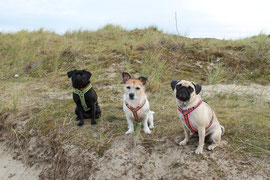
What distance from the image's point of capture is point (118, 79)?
794 cm

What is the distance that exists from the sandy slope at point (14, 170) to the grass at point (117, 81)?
536 mm

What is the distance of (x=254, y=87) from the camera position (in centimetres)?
729

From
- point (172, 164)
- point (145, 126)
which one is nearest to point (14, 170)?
point (145, 126)

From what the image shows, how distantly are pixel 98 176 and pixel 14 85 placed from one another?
19.8ft

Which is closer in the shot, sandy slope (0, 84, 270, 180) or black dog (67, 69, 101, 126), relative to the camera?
sandy slope (0, 84, 270, 180)

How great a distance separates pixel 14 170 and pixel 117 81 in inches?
173

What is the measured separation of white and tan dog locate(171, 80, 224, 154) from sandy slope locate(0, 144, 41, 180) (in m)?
3.14

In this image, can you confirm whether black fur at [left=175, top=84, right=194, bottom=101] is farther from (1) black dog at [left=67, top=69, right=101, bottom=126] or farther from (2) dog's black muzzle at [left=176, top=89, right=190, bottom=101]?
(1) black dog at [left=67, top=69, right=101, bottom=126]

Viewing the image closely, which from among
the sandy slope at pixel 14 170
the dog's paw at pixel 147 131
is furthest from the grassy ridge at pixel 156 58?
the sandy slope at pixel 14 170

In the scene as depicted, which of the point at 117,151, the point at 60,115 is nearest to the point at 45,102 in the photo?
the point at 60,115

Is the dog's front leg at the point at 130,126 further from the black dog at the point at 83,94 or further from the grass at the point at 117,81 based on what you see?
the black dog at the point at 83,94

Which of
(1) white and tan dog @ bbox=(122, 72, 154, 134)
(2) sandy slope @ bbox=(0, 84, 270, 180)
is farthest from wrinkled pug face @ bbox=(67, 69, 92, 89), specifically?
(2) sandy slope @ bbox=(0, 84, 270, 180)

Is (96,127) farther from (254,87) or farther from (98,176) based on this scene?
(254,87)

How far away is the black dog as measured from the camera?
4.22m
